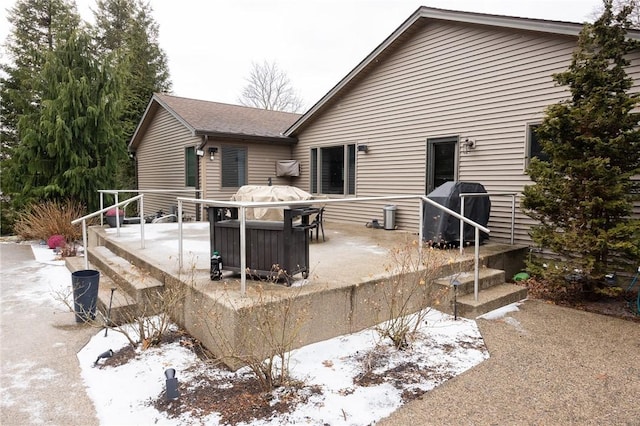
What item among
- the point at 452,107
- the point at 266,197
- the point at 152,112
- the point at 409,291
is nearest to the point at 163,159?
the point at 152,112

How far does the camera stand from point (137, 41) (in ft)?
71.1

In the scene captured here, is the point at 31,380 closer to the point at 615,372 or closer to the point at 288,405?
the point at 288,405

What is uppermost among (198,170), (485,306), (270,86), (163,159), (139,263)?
(270,86)

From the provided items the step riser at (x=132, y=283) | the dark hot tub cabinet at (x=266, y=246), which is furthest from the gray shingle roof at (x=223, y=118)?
the dark hot tub cabinet at (x=266, y=246)

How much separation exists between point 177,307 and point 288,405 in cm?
196

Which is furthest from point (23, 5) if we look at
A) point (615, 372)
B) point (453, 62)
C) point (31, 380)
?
point (615, 372)

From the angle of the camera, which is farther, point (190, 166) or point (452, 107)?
point (190, 166)

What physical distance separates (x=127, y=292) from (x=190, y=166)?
7380 millimetres

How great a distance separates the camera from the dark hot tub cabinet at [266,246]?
12.3 ft

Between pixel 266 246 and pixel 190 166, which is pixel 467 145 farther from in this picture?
pixel 190 166

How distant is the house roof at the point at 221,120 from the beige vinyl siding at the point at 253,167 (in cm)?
36

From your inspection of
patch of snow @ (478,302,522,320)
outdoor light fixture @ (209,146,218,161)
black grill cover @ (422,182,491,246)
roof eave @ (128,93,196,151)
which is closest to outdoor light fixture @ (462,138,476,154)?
black grill cover @ (422,182,491,246)

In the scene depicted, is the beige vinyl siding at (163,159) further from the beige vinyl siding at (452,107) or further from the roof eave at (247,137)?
the beige vinyl siding at (452,107)

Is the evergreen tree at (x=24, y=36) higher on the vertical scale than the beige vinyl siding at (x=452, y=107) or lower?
higher
